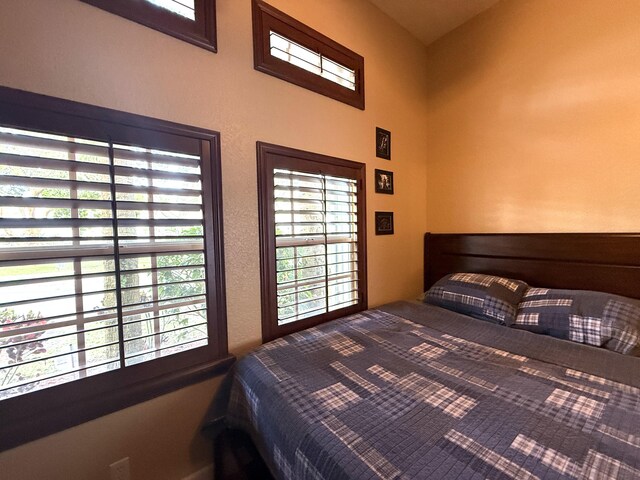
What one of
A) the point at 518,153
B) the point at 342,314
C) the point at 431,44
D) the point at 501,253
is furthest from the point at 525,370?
the point at 431,44

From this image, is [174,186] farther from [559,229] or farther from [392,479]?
[559,229]

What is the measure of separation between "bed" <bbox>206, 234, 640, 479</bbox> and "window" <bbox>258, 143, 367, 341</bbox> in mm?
185

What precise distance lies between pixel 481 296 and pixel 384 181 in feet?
3.69

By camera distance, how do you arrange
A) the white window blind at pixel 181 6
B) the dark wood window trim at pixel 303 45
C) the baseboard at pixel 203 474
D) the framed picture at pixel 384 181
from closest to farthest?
the white window blind at pixel 181 6
the baseboard at pixel 203 474
the dark wood window trim at pixel 303 45
the framed picture at pixel 384 181

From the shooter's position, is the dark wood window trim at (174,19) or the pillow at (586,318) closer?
the dark wood window trim at (174,19)

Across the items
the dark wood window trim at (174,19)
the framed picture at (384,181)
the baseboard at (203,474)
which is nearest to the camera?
the dark wood window trim at (174,19)

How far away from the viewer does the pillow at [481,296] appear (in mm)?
1691

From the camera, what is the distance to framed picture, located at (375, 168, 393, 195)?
218cm

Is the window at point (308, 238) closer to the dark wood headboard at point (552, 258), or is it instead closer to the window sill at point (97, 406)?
the window sill at point (97, 406)

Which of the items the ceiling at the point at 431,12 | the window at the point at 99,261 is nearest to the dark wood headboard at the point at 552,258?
the ceiling at the point at 431,12

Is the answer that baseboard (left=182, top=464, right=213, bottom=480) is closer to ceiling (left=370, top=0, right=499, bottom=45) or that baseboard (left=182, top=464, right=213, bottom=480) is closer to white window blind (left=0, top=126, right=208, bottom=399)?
white window blind (left=0, top=126, right=208, bottom=399)

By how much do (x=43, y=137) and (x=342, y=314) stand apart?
1.78 m

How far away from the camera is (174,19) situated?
4.00ft

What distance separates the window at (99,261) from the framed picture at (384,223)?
130 cm
